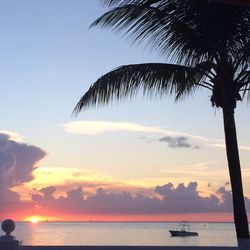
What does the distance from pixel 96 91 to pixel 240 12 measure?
12.8ft

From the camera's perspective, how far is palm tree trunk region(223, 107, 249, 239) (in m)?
12.7

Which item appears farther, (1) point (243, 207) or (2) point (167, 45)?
(2) point (167, 45)

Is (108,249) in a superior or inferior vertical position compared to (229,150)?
inferior

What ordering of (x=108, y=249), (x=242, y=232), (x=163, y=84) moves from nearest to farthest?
(x=242, y=232) < (x=163, y=84) < (x=108, y=249)

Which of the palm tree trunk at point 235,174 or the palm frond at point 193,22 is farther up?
the palm frond at point 193,22

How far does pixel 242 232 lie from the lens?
12633 millimetres

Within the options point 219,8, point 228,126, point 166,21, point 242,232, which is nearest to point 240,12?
point 219,8

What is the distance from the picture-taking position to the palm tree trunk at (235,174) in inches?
499

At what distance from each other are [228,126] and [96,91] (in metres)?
3.29

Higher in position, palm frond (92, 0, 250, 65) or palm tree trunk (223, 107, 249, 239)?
palm frond (92, 0, 250, 65)

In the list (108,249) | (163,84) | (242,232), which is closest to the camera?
(242,232)

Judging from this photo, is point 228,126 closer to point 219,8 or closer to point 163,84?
point 163,84

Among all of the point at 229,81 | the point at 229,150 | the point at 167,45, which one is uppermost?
the point at 167,45

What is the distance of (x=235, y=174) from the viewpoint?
42.2ft
